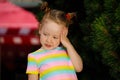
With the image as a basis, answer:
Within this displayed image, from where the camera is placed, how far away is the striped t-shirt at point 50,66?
4.27 meters

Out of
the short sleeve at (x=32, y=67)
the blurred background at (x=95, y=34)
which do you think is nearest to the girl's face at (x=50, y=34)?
the short sleeve at (x=32, y=67)

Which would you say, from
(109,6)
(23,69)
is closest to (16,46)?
(23,69)

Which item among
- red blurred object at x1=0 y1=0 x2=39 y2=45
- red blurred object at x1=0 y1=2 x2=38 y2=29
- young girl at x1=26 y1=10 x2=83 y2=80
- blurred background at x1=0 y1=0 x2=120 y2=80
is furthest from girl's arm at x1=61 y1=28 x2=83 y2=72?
red blurred object at x1=0 y1=2 x2=38 y2=29

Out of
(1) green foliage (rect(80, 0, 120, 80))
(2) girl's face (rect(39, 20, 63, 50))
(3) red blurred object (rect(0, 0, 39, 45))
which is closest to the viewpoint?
(1) green foliage (rect(80, 0, 120, 80))

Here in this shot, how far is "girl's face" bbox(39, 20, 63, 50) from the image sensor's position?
4.27 m

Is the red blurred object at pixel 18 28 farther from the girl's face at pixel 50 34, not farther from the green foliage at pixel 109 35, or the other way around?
the green foliage at pixel 109 35

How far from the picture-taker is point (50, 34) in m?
4.27

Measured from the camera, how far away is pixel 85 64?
15.6 feet

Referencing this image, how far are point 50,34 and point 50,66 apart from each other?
24cm

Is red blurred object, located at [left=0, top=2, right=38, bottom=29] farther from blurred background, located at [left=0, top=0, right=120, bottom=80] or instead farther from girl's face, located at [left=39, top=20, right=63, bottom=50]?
girl's face, located at [left=39, top=20, right=63, bottom=50]

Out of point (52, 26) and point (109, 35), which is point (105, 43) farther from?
point (52, 26)

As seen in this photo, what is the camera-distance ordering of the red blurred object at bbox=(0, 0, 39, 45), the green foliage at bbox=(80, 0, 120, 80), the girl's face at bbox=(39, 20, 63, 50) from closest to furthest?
1. the green foliage at bbox=(80, 0, 120, 80)
2. the girl's face at bbox=(39, 20, 63, 50)
3. the red blurred object at bbox=(0, 0, 39, 45)

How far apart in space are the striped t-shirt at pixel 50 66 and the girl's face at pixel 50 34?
0.07 meters

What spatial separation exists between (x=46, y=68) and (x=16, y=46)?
3973 mm
